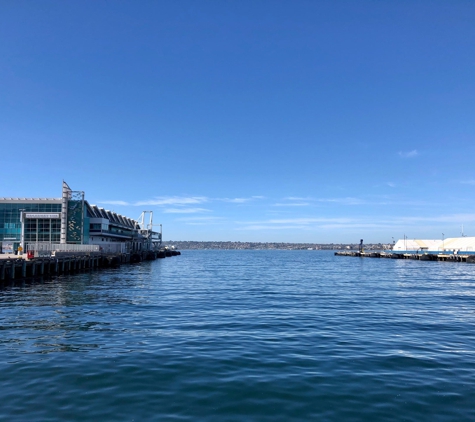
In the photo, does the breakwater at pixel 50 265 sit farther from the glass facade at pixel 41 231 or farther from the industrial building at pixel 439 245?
the industrial building at pixel 439 245

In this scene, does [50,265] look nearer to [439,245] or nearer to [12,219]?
[12,219]

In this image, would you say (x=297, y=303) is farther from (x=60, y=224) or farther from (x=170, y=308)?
(x=60, y=224)

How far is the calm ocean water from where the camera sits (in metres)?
10.8

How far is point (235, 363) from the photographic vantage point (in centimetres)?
1474

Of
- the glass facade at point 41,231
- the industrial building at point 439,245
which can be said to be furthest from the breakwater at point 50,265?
the industrial building at point 439,245

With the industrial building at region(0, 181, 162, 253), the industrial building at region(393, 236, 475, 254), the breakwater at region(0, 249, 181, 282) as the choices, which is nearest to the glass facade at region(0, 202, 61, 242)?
the industrial building at region(0, 181, 162, 253)

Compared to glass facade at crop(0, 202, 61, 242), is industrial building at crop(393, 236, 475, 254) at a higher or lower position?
lower

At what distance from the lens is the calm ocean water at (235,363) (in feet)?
35.3

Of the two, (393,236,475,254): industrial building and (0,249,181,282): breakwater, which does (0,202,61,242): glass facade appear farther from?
(393,236,475,254): industrial building

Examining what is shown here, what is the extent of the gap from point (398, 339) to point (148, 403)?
1291cm

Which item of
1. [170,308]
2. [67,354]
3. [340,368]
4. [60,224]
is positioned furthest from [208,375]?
[60,224]

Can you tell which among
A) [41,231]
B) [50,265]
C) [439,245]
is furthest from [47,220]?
[439,245]

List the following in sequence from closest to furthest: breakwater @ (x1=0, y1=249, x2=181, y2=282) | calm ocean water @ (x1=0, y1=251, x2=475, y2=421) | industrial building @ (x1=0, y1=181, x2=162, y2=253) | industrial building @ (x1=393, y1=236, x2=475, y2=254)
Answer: calm ocean water @ (x1=0, y1=251, x2=475, y2=421)
breakwater @ (x1=0, y1=249, x2=181, y2=282)
industrial building @ (x1=0, y1=181, x2=162, y2=253)
industrial building @ (x1=393, y1=236, x2=475, y2=254)

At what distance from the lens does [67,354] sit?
622 inches
